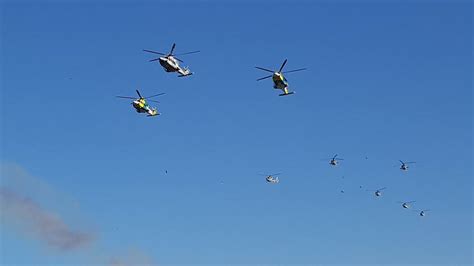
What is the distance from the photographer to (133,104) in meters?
117

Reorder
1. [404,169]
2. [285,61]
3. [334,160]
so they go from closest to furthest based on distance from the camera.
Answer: [285,61] < [334,160] < [404,169]

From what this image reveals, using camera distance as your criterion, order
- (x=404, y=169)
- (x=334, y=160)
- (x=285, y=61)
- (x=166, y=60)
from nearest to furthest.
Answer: (x=166, y=60) < (x=285, y=61) < (x=334, y=160) < (x=404, y=169)

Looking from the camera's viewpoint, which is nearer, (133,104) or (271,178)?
(133,104)

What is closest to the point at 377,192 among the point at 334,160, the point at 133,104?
the point at 334,160

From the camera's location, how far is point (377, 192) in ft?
630

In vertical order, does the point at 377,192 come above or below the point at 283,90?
above

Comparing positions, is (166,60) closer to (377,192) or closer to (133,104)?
(133,104)

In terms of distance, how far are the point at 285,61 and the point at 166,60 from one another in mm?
21081

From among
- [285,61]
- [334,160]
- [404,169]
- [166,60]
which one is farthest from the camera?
[404,169]

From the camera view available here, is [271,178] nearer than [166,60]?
No

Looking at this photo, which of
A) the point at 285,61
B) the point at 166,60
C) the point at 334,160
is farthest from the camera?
the point at 334,160

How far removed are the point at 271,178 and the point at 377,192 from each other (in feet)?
116

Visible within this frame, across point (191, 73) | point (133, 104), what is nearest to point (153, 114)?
point (133, 104)

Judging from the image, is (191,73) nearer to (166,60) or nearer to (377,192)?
(166,60)
